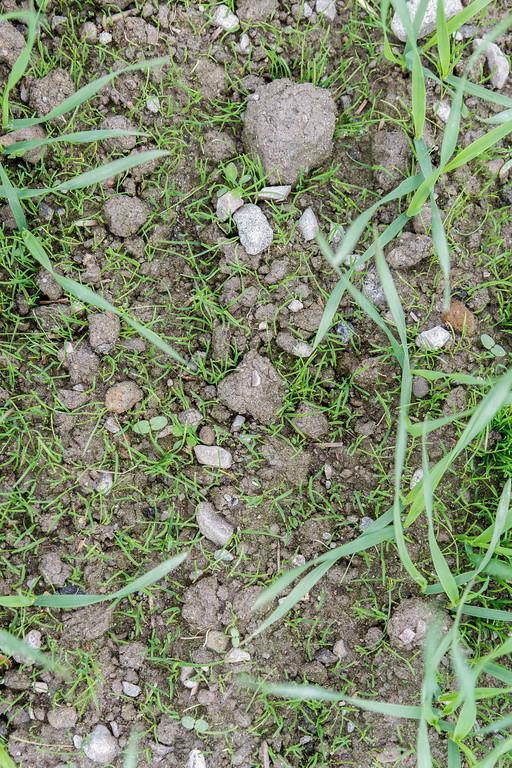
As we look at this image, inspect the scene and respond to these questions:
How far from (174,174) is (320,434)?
2.77 feet

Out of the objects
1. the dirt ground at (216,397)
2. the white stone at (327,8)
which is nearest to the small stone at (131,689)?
the dirt ground at (216,397)

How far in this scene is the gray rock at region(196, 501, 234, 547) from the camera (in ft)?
6.13

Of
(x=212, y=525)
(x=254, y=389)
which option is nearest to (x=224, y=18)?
(x=254, y=389)

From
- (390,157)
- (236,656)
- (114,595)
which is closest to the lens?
(114,595)

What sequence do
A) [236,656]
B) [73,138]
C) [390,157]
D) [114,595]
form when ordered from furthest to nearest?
[390,157], [236,656], [73,138], [114,595]

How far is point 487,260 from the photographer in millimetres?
1991

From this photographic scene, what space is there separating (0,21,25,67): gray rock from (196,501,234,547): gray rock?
1339 millimetres

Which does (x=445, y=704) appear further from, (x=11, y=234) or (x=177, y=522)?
(x=11, y=234)

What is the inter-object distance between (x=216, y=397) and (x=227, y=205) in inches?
21.2

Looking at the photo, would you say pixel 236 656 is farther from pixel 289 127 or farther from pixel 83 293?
pixel 289 127

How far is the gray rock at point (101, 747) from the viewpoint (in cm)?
180

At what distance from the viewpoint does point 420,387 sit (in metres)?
1.95

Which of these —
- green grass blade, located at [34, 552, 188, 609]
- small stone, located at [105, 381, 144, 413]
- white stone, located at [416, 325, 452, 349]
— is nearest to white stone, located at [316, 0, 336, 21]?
white stone, located at [416, 325, 452, 349]

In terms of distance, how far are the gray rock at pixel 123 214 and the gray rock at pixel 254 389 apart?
1.58 feet
